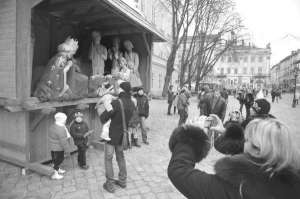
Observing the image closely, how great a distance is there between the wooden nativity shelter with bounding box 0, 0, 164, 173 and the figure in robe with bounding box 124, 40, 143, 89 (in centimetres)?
54

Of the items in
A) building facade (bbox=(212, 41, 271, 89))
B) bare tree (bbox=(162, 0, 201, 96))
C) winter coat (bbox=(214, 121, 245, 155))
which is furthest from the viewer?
building facade (bbox=(212, 41, 271, 89))

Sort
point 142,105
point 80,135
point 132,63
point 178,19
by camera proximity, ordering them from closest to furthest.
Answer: point 80,135
point 142,105
point 132,63
point 178,19

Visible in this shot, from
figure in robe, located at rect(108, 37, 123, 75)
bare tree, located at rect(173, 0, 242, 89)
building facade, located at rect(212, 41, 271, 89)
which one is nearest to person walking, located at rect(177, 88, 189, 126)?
figure in robe, located at rect(108, 37, 123, 75)

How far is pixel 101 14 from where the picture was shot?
21.2ft

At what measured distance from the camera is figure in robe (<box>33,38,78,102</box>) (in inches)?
196

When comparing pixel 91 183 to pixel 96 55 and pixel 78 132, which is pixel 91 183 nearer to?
pixel 78 132

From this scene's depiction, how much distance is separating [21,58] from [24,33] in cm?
45

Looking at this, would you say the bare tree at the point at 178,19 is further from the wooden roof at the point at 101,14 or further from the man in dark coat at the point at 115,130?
the man in dark coat at the point at 115,130

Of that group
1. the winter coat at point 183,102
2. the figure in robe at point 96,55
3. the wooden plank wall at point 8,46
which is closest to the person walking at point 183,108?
the winter coat at point 183,102

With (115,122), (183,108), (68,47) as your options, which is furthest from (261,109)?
(183,108)

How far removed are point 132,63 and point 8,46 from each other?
3890 mm

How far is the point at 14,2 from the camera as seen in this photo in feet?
14.7

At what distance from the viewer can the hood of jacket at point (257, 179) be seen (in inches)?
51.3

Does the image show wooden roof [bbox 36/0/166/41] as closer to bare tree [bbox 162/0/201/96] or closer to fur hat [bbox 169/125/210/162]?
fur hat [bbox 169/125/210/162]
